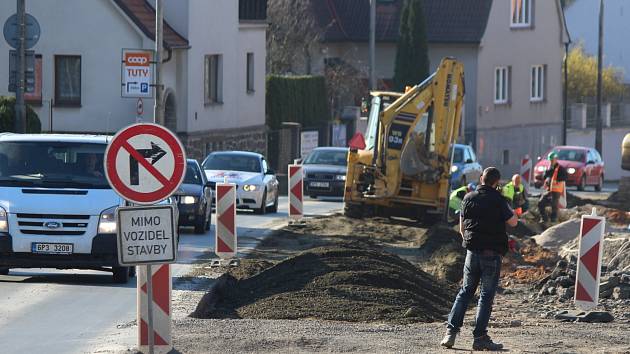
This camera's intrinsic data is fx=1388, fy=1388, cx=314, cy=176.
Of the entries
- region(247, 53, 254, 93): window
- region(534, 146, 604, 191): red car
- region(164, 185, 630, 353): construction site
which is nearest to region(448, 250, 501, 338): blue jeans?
region(164, 185, 630, 353): construction site

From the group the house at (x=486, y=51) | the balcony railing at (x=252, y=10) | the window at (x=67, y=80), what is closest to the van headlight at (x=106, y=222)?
the window at (x=67, y=80)

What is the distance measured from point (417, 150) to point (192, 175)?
4.85 metres

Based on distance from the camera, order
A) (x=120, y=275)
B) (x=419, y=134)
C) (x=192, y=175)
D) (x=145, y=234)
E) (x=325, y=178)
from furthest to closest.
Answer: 1. (x=325, y=178)
2. (x=419, y=134)
3. (x=192, y=175)
4. (x=120, y=275)
5. (x=145, y=234)

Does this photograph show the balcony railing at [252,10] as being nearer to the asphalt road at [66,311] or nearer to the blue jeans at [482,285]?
the asphalt road at [66,311]

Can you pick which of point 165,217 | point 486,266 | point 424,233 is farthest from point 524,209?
point 165,217

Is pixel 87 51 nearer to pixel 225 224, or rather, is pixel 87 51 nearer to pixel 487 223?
pixel 225 224

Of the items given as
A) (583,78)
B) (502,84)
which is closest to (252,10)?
(502,84)

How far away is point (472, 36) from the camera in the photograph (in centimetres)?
6072

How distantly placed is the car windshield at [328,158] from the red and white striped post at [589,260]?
2315 centimetres

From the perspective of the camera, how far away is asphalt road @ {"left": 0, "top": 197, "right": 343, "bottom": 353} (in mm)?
11920

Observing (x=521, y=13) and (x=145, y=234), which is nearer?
(x=145, y=234)

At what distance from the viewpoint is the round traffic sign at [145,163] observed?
10.4 metres

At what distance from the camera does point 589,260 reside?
49.9 feet

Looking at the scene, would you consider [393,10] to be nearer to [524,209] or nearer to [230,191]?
[524,209]
